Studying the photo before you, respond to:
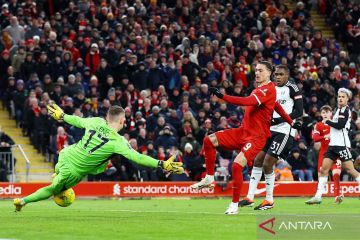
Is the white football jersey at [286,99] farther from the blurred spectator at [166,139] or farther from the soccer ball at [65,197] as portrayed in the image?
the blurred spectator at [166,139]

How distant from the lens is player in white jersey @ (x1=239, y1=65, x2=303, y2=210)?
1936cm

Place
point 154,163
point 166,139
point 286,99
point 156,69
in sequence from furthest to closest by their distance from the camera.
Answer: point 156,69, point 166,139, point 286,99, point 154,163

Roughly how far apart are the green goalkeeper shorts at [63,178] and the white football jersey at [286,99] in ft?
17.2

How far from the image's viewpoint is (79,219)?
15.7 m

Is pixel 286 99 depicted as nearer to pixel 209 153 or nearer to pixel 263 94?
pixel 263 94

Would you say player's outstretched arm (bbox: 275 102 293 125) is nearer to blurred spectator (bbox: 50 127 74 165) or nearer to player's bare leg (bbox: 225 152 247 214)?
player's bare leg (bbox: 225 152 247 214)

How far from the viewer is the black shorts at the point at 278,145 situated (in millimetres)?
19375

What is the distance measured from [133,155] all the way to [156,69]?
59.6ft

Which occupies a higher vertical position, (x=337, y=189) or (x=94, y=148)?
(x=94, y=148)

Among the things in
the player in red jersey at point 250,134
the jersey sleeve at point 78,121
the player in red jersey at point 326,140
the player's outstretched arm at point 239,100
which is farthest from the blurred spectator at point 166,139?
the jersey sleeve at point 78,121

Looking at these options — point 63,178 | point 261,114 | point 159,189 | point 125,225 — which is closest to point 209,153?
point 261,114

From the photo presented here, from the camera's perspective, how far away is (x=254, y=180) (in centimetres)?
1914

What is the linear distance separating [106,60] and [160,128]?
3.38 metres

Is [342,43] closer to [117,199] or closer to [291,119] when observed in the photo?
[117,199]
